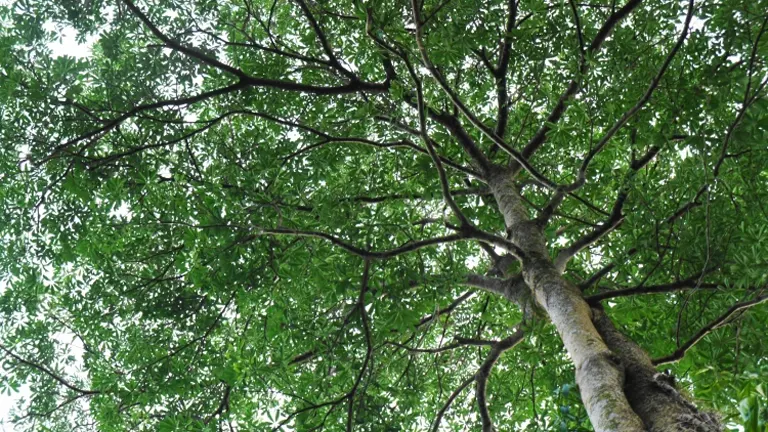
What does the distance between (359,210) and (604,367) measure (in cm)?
224

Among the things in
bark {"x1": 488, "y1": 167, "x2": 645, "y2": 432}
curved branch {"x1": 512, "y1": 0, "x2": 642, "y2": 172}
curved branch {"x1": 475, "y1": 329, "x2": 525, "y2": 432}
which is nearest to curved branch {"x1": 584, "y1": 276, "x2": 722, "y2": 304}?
bark {"x1": 488, "y1": 167, "x2": 645, "y2": 432}

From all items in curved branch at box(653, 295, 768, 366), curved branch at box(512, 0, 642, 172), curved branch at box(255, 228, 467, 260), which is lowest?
curved branch at box(653, 295, 768, 366)

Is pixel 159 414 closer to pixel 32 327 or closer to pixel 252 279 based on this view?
pixel 252 279

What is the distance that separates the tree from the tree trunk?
27mm

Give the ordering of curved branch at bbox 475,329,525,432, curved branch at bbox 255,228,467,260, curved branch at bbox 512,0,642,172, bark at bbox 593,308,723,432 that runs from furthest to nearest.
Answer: curved branch at bbox 475,329,525,432 → curved branch at bbox 512,0,642,172 → curved branch at bbox 255,228,467,260 → bark at bbox 593,308,723,432

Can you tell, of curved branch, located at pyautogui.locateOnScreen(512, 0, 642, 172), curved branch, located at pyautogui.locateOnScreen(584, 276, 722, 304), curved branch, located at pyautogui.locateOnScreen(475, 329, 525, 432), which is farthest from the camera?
curved branch, located at pyautogui.locateOnScreen(475, 329, 525, 432)

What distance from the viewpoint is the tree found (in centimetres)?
330

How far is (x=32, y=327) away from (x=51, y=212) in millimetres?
1153

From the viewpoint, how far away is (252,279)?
4.08 meters

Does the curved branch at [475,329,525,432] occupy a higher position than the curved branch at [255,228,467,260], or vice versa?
the curved branch at [255,228,467,260]

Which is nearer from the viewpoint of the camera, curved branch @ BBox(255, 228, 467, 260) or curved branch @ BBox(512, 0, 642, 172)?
curved branch @ BBox(255, 228, 467, 260)

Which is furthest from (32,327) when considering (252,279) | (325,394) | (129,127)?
(325,394)

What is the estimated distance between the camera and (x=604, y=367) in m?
2.60

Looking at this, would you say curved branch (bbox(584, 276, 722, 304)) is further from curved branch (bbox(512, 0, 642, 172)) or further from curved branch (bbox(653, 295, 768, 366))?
curved branch (bbox(512, 0, 642, 172))
